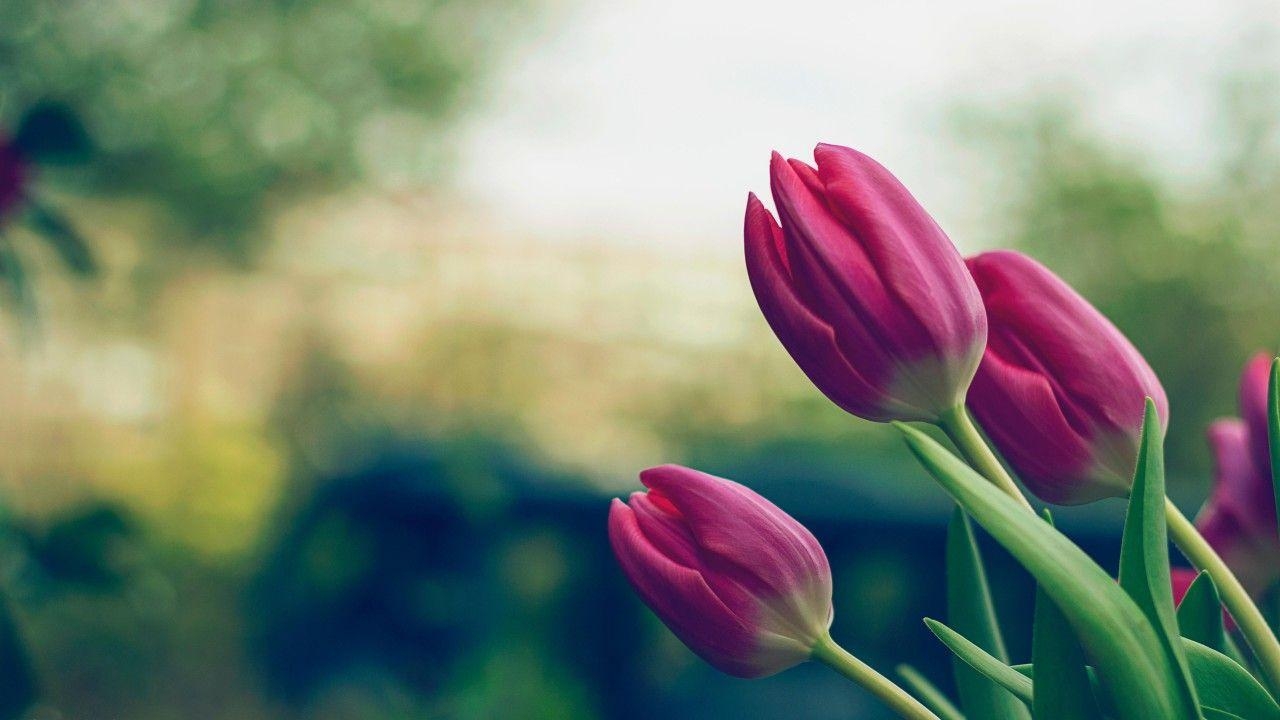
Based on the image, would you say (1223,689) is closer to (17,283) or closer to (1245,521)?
(1245,521)

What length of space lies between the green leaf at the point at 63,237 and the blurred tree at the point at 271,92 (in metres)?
5.20

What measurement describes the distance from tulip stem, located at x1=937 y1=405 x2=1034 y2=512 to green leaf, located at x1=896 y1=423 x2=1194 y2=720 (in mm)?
30

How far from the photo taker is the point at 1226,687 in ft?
0.76

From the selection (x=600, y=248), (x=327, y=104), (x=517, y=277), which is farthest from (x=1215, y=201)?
(x=327, y=104)

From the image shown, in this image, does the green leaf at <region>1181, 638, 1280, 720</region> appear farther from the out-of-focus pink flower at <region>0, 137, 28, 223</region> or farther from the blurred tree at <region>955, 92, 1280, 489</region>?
the blurred tree at <region>955, 92, 1280, 489</region>

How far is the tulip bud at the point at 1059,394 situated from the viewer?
259mm

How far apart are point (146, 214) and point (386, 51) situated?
1.64 meters

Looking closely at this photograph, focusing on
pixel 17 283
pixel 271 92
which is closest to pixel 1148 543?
pixel 17 283

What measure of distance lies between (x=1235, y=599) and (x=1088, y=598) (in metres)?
0.07

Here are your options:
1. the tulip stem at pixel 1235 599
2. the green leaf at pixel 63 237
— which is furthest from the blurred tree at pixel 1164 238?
the tulip stem at pixel 1235 599

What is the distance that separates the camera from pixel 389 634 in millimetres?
2500

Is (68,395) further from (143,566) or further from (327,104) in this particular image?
(143,566)

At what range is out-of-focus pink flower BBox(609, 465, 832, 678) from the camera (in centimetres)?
26

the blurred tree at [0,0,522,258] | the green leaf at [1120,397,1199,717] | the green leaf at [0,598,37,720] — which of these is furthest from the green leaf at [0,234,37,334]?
the blurred tree at [0,0,522,258]
